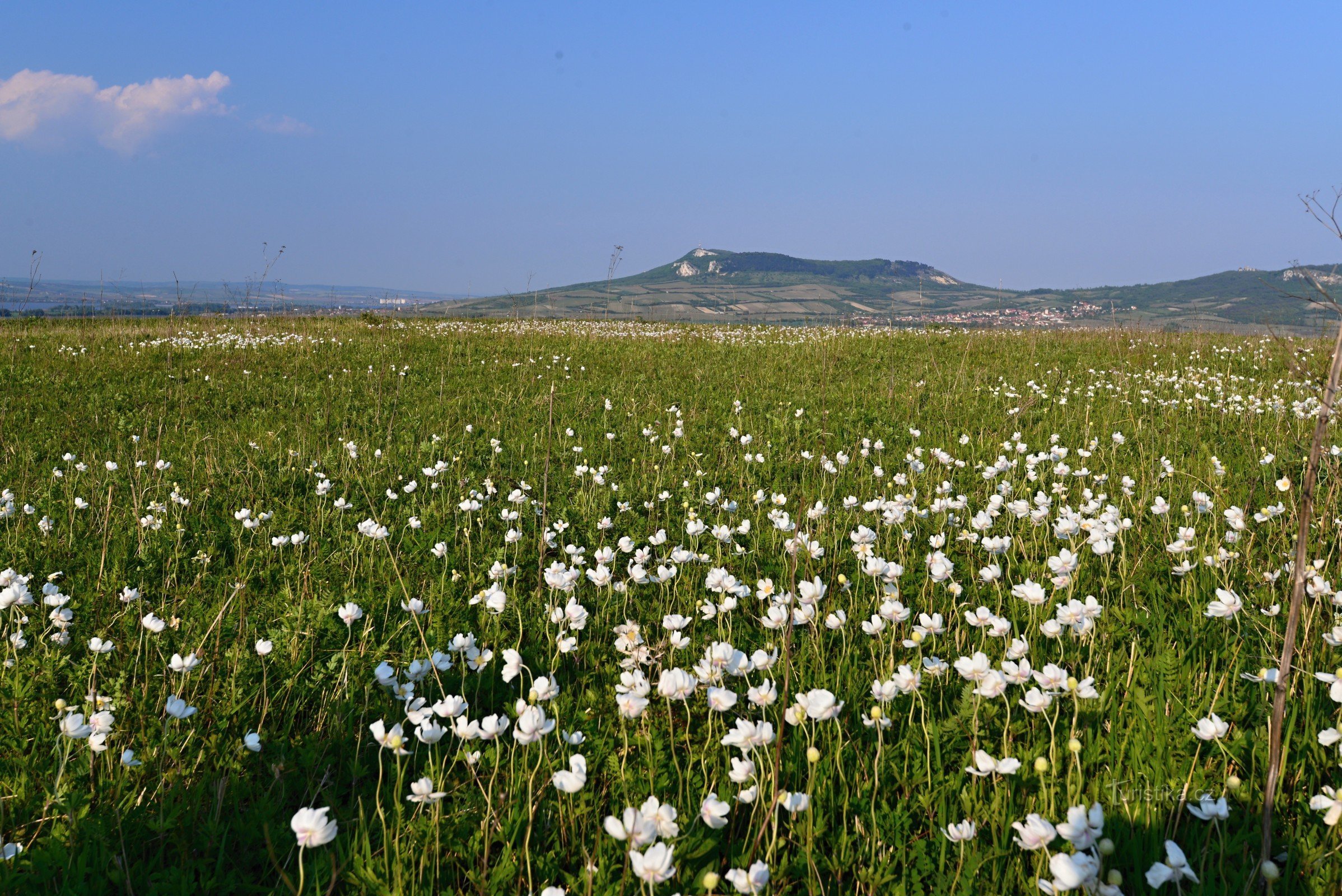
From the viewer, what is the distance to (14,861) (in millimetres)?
1844

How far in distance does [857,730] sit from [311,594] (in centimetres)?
254

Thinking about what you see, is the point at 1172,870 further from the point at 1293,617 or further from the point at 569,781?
the point at 569,781

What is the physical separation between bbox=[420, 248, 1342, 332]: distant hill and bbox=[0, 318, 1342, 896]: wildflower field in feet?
6.01

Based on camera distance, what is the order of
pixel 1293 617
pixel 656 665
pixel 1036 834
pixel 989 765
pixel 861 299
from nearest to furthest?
pixel 1036 834 < pixel 1293 617 < pixel 989 765 < pixel 656 665 < pixel 861 299

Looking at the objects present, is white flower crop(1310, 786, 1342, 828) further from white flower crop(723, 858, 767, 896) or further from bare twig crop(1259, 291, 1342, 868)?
white flower crop(723, 858, 767, 896)

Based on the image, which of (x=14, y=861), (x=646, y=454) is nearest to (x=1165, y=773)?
(x=14, y=861)

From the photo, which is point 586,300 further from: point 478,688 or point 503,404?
point 478,688

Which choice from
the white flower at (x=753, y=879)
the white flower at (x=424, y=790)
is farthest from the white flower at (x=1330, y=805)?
the white flower at (x=424, y=790)

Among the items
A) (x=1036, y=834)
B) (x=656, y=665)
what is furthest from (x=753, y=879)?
(x=656, y=665)

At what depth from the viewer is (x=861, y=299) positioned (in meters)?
128


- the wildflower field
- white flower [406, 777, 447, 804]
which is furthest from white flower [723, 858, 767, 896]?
white flower [406, 777, 447, 804]

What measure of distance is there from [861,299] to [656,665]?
132 m

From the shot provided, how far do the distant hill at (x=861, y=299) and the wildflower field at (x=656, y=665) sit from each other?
6.01 feet

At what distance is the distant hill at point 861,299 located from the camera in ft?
72.3
